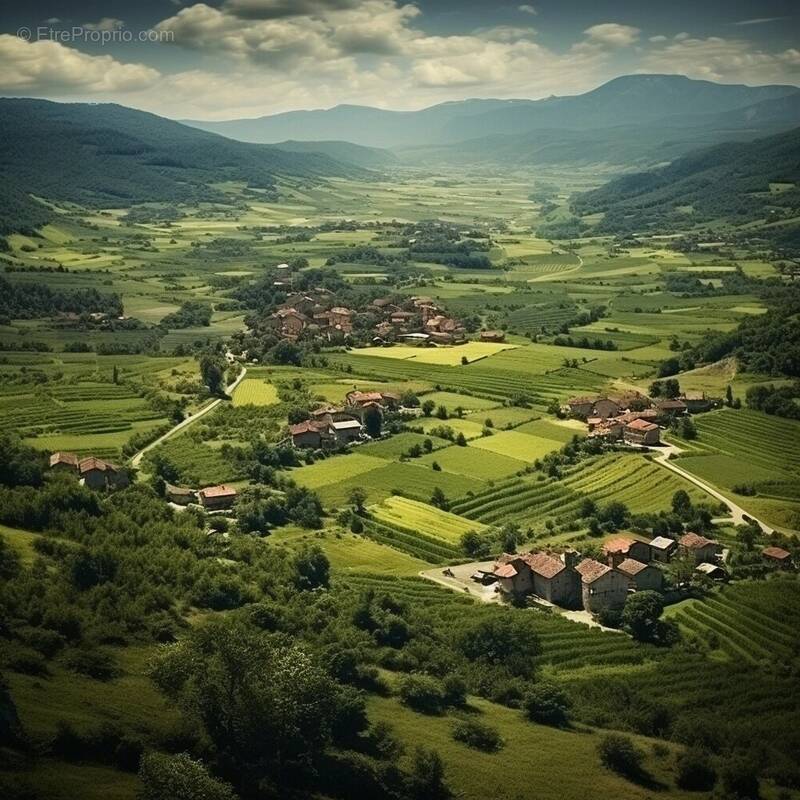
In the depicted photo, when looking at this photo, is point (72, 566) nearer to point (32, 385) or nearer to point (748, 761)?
point (748, 761)

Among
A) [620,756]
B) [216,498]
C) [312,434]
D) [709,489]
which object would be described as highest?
[312,434]

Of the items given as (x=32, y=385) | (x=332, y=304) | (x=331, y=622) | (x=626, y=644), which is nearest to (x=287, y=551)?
(x=331, y=622)

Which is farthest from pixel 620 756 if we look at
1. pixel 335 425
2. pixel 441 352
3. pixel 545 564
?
pixel 441 352

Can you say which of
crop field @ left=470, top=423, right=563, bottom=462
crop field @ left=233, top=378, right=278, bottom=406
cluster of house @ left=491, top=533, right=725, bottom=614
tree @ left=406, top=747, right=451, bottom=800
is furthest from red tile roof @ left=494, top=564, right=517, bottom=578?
crop field @ left=233, top=378, right=278, bottom=406

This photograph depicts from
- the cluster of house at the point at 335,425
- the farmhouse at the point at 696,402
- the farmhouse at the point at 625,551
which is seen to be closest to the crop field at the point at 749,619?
the farmhouse at the point at 625,551

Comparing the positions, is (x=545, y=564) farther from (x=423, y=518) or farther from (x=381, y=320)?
(x=381, y=320)

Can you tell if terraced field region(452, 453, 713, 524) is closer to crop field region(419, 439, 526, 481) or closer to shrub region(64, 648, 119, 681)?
crop field region(419, 439, 526, 481)
